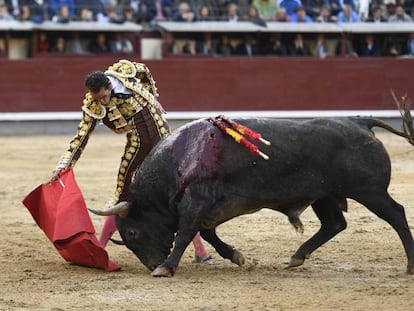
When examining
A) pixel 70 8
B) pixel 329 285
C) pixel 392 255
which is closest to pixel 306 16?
pixel 70 8

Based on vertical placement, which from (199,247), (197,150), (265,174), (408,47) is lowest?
(408,47)

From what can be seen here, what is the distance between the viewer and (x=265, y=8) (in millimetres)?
14930

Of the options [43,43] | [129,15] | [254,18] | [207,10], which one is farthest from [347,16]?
[43,43]

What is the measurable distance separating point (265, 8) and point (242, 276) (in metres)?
10.3

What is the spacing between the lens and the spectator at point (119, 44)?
14.5 meters

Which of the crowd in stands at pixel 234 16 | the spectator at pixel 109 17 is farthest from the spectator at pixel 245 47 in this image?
the spectator at pixel 109 17

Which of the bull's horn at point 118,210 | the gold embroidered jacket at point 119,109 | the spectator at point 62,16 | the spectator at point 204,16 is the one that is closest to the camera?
the bull's horn at point 118,210

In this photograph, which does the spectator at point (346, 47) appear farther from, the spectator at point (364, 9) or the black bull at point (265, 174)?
the black bull at point (265, 174)

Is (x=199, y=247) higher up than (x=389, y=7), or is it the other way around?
(x=199, y=247)

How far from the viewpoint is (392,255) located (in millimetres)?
5566

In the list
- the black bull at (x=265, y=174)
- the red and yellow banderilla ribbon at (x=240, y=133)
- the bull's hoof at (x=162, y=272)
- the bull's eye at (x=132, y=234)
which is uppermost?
the red and yellow banderilla ribbon at (x=240, y=133)

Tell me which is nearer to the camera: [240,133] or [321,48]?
[240,133]

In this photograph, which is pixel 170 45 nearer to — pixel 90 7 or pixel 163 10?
pixel 163 10

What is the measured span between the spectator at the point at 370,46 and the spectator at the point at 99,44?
3.91m
